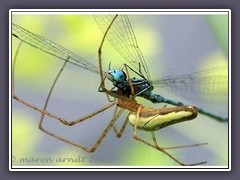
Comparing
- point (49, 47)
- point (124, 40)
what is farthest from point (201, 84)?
point (49, 47)

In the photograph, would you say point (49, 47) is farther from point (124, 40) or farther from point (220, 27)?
point (220, 27)

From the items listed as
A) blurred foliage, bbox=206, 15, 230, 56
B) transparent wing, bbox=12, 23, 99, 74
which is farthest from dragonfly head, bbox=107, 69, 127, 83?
blurred foliage, bbox=206, 15, 230, 56

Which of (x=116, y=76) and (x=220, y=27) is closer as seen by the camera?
(x=116, y=76)

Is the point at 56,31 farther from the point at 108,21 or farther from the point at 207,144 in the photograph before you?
the point at 207,144

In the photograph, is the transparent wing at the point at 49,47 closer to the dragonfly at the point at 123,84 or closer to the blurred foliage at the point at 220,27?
the dragonfly at the point at 123,84

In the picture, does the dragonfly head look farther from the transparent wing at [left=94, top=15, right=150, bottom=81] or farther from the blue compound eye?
the transparent wing at [left=94, top=15, right=150, bottom=81]
